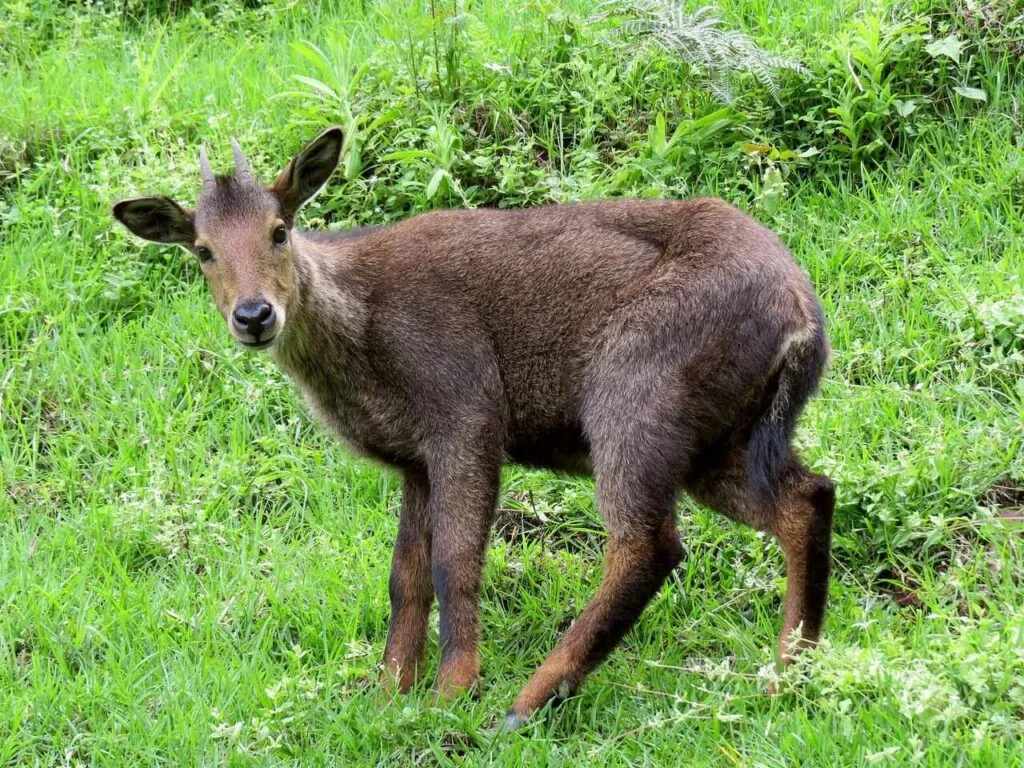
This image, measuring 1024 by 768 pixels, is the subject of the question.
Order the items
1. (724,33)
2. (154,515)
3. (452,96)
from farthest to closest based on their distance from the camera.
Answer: (452,96)
(724,33)
(154,515)

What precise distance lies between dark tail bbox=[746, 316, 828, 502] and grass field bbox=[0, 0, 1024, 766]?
59cm

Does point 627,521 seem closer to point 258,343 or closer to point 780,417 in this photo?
point 780,417

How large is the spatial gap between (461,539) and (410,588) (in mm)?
386

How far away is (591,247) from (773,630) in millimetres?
1711

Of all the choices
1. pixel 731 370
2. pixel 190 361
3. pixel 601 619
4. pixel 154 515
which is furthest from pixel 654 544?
pixel 190 361

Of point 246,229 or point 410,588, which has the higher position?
point 246,229

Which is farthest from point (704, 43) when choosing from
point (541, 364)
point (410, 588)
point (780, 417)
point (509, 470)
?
point (410, 588)

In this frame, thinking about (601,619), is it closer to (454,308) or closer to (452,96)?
(454,308)

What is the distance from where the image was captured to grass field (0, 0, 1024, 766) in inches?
206

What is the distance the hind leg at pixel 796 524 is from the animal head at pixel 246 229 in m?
1.86

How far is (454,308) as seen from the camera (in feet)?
→ 19.8

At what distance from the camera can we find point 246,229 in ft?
19.2

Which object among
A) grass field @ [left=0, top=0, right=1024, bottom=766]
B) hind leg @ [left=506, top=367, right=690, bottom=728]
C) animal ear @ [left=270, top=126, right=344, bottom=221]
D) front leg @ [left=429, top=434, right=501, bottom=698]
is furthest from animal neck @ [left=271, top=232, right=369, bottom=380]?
hind leg @ [left=506, top=367, right=690, bottom=728]

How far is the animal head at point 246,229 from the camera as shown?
18.4 ft
